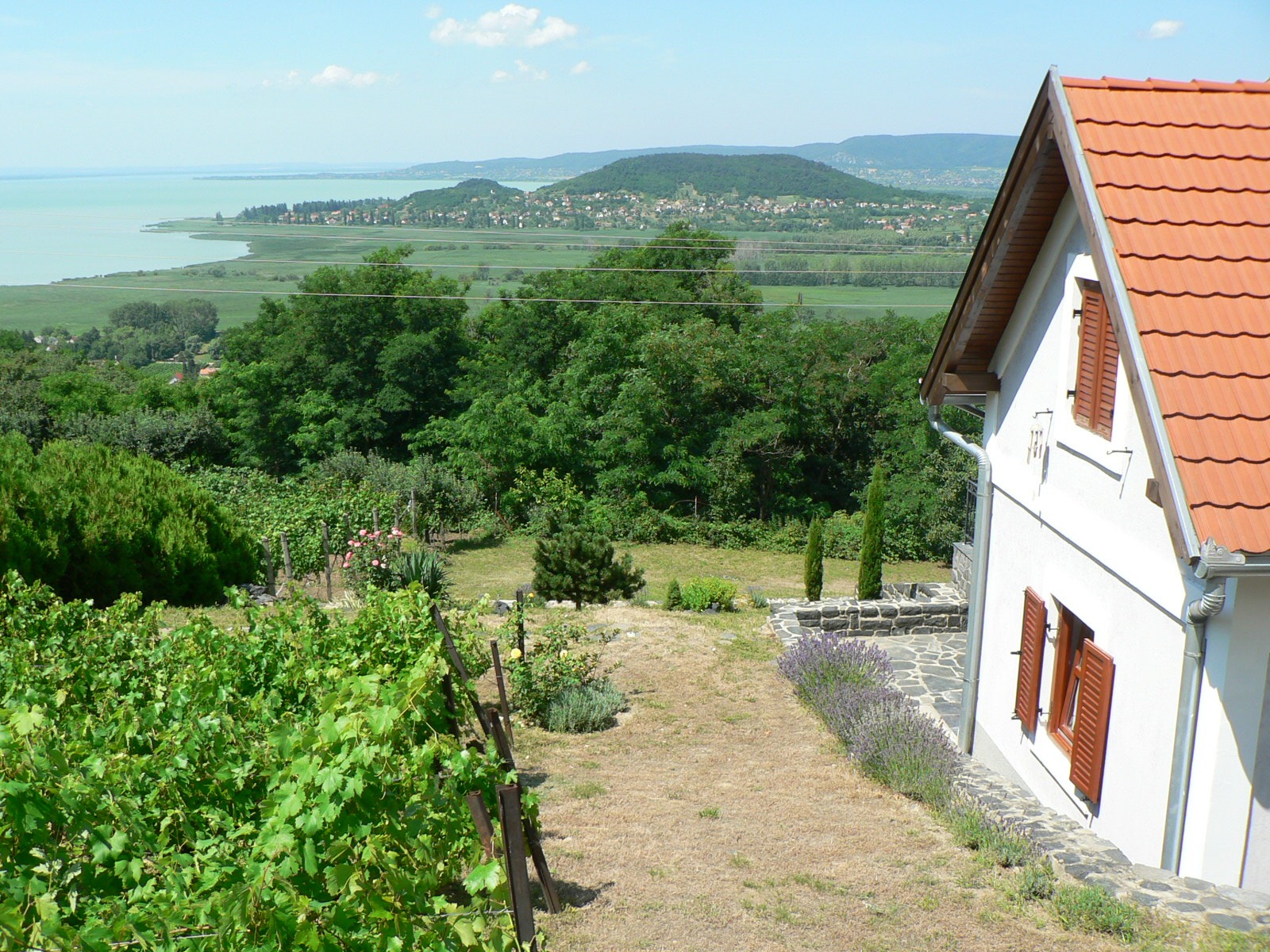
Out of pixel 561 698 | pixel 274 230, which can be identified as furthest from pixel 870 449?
pixel 274 230

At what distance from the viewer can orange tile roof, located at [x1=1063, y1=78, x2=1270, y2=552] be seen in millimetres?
5012

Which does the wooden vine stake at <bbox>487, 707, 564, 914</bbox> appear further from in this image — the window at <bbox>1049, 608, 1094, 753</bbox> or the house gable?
the window at <bbox>1049, 608, 1094, 753</bbox>

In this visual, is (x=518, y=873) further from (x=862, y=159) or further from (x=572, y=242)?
(x=862, y=159)

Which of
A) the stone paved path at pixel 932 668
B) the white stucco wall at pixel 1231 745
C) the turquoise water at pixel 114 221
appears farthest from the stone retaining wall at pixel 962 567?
the turquoise water at pixel 114 221

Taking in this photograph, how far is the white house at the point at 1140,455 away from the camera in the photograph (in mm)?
5191

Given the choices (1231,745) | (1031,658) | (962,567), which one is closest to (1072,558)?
(1031,658)

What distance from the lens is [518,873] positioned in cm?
380

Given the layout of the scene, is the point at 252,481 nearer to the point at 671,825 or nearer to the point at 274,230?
the point at 671,825

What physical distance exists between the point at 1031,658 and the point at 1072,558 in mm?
1141

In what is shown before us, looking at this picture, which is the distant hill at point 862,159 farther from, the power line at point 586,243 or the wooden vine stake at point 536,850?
the wooden vine stake at point 536,850

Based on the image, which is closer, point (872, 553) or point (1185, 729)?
point (1185, 729)

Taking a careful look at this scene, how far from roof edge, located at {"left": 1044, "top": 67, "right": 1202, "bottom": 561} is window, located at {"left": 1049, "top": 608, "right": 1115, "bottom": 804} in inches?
67.3

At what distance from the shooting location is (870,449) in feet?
112

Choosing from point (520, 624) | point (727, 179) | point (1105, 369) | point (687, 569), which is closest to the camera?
point (1105, 369)
